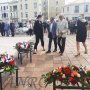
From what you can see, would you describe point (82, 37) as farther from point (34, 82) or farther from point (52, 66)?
point (34, 82)

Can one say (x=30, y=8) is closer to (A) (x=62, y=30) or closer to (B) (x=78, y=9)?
(B) (x=78, y=9)

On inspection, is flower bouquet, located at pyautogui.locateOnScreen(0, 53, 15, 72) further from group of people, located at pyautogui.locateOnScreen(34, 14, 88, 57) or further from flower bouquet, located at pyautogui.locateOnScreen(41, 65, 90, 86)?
group of people, located at pyautogui.locateOnScreen(34, 14, 88, 57)

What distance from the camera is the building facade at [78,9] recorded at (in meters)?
59.0

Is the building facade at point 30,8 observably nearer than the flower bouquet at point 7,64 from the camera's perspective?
No

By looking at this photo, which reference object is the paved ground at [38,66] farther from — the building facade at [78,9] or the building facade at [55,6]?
the building facade at [55,6]

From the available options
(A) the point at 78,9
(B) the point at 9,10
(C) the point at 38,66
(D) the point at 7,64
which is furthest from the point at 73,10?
(D) the point at 7,64

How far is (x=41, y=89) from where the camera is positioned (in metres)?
6.84

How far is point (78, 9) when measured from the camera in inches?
2429

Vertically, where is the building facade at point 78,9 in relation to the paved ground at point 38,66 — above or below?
above

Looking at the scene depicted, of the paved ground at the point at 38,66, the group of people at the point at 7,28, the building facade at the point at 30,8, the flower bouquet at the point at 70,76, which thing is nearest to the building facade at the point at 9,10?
the building facade at the point at 30,8

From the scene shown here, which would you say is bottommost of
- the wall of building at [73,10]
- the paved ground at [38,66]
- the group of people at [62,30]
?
the paved ground at [38,66]

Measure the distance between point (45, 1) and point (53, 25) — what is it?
77.1m

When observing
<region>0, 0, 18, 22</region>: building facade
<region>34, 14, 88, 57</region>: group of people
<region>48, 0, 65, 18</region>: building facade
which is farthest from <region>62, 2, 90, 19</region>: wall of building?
<region>34, 14, 88, 57</region>: group of people

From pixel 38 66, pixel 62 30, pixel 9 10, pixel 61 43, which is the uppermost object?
pixel 9 10
